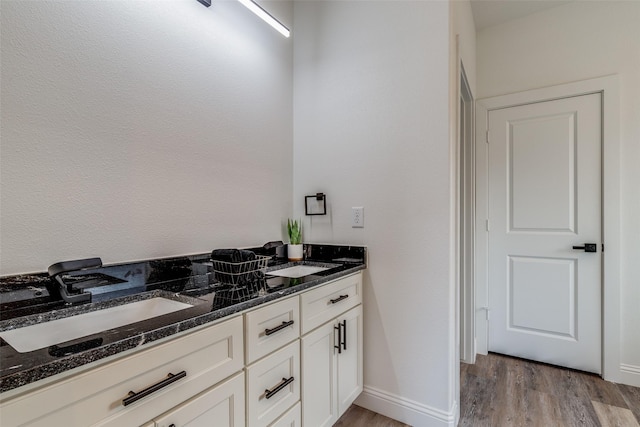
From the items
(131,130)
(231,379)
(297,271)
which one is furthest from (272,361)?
(131,130)

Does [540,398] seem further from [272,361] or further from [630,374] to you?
[272,361]

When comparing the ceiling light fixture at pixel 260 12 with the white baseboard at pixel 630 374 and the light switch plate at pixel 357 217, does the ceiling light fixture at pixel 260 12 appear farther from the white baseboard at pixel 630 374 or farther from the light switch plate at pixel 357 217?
the white baseboard at pixel 630 374

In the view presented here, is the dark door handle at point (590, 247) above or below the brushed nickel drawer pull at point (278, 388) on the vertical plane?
above

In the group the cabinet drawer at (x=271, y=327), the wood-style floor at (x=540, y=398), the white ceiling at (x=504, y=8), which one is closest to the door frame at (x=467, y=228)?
the wood-style floor at (x=540, y=398)

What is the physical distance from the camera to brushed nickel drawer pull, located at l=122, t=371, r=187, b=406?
0.70m

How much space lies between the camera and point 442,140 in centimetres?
162

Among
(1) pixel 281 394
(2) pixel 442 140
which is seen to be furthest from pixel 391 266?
(1) pixel 281 394

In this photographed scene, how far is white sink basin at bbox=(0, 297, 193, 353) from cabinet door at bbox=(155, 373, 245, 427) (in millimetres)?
314

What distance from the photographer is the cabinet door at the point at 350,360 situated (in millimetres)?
1585

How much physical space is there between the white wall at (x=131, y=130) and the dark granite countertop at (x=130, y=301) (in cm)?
8

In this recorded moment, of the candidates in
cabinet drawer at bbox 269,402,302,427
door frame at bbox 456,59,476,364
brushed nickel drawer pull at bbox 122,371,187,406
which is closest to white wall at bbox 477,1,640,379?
door frame at bbox 456,59,476,364

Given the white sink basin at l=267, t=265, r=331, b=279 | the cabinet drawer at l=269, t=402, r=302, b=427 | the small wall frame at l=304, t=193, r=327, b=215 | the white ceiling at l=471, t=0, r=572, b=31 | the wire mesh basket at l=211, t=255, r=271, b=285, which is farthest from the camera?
the white ceiling at l=471, t=0, r=572, b=31

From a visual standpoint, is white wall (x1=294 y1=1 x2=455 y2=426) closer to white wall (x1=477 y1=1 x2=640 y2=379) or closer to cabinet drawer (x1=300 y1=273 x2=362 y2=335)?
cabinet drawer (x1=300 y1=273 x2=362 y2=335)

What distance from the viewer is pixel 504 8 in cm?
238
